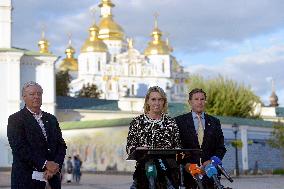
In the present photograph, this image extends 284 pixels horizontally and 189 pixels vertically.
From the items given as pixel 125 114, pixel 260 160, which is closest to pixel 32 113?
pixel 260 160

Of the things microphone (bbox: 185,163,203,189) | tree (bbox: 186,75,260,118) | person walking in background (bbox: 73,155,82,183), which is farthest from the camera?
tree (bbox: 186,75,260,118)

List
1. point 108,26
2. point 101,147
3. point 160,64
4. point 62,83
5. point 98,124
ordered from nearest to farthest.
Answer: point 101,147 → point 98,124 → point 62,83 → point 108,26 → point 160,64

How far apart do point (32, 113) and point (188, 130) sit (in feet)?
4.84

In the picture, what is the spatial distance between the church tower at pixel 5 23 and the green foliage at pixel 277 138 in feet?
58.7

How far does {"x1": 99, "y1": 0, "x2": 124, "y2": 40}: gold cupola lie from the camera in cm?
9631

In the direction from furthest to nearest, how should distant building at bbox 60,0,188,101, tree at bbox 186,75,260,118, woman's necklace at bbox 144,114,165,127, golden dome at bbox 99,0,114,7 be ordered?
golden dome at bbox 99,0,114,7, distant building at bbox 60,0,188,101, tree at bbox 186,75,260,118, woman's necklace at bbox 144,114,165,127

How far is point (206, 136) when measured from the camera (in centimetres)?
665

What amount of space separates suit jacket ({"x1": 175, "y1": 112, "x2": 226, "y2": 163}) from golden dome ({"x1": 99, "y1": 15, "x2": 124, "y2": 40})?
89.8 metres

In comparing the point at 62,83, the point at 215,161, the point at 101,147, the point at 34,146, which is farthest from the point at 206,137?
the point at 62,83

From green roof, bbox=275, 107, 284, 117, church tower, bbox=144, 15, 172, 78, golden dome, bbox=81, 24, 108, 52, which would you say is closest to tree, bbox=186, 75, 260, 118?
green roof, bbox=275, 107, 284, 117

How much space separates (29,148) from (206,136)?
172cm

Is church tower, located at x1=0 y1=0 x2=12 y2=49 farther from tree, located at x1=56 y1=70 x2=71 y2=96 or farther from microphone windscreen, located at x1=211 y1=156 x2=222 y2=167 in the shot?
microphone windscreen, located at x1=211 y1=156 x2=222 y2=167

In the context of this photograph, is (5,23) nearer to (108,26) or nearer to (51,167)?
(51,167)

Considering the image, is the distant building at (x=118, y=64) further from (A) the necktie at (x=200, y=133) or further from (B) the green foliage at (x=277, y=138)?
(A) the necktie at (x=200, y=133)
